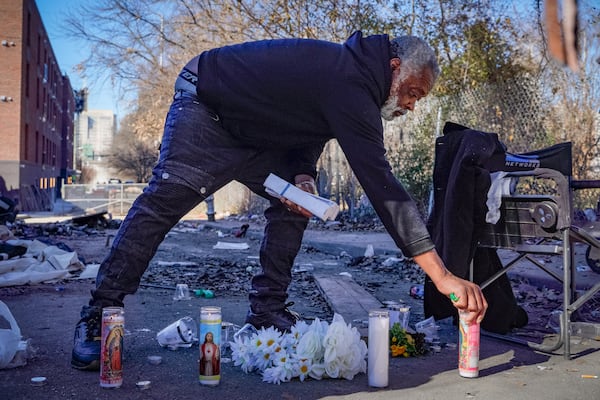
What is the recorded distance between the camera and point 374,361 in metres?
3.01

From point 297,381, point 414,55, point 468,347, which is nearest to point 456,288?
point 468,347

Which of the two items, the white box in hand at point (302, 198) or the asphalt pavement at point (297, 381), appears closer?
the asphalt pavement at point (297, 381)

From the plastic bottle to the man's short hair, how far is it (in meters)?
1.26

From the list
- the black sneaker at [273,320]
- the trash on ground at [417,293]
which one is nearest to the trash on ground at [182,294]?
the black sneaker at [273,320]

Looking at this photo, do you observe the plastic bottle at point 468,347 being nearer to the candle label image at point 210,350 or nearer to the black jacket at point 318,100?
the black jacket at point 318,100

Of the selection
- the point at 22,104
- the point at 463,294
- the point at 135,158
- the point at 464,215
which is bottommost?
the point at 463,294

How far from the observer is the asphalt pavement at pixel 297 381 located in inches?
113

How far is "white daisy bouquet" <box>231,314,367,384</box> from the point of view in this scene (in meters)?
3.12

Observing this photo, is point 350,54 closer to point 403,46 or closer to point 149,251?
point 403,46

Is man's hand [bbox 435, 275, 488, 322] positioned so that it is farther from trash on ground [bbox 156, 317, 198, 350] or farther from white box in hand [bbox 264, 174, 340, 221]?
trash on ground [bbox 156, 317, 198, 350]

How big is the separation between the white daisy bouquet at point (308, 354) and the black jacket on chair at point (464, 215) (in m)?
1.22

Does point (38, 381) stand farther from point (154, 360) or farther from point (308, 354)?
point (308, 354)

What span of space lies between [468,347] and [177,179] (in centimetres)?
176

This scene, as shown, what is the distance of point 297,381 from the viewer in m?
3.14
